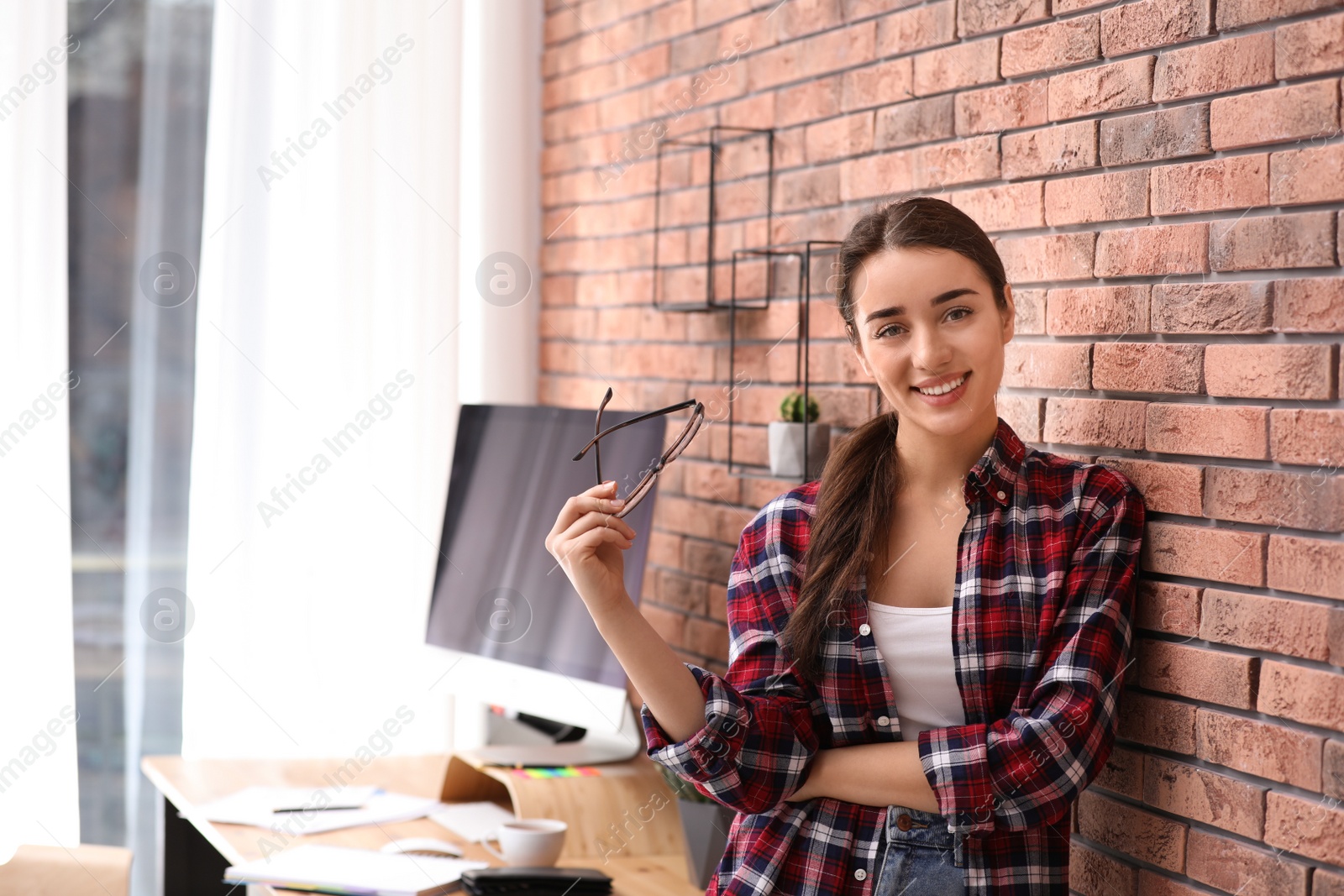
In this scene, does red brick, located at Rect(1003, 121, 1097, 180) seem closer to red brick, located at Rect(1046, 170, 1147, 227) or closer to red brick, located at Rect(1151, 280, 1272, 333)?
red brick, located at Rect(1046, 170, 1147, 227)

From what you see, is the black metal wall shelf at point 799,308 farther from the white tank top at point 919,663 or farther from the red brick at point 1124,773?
the red brick at point 1124,773

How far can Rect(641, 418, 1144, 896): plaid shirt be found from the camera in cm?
138

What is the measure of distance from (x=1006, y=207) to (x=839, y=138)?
1.52ft

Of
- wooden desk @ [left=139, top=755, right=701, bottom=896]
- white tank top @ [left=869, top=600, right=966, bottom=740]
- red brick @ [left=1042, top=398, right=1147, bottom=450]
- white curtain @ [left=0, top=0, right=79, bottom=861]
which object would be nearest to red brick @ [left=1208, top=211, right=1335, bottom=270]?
red brick @ [left=1042, top=398, right=1147, bottom=450]

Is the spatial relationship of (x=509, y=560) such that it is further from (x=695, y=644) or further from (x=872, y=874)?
(x=872, y=874)

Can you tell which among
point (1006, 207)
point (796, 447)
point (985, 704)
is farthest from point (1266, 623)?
point (796, 447)

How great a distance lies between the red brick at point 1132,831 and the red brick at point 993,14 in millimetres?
1014

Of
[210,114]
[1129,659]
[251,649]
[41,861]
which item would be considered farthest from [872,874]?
[210,114]

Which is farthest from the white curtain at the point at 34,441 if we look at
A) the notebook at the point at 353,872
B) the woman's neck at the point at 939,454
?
the woman's neck at the point at 939,454

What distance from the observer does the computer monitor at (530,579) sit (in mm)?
2172

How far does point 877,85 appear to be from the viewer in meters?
1.95

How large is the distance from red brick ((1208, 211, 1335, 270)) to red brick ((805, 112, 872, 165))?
73 cm

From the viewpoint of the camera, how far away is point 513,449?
2.45m

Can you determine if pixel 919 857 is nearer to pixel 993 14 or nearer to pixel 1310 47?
pixel 1310 47
